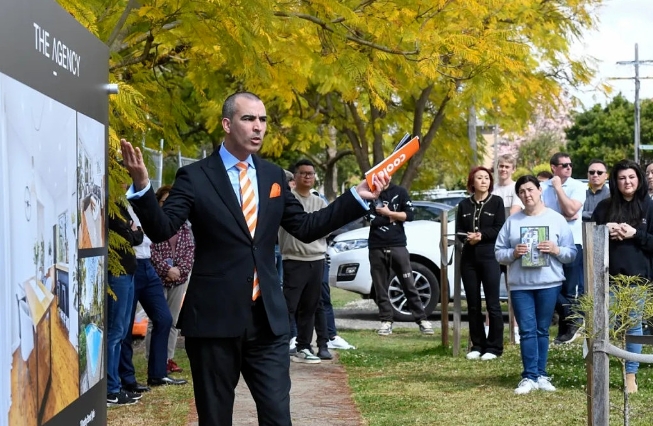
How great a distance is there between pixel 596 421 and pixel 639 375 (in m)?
4.87

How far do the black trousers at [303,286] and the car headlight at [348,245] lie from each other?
494 centimetres

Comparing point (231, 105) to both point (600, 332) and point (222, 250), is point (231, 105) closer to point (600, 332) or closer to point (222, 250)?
point (222, 250)

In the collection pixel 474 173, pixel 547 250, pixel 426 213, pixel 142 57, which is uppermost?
pixel 142 57

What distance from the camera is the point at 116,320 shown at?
29.9 feet

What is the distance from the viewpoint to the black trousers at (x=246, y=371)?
5.62 metres

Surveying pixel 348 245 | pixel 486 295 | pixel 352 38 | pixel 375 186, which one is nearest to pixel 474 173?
pixel 486 295

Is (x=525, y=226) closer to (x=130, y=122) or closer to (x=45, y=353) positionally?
(x=130, y=122)

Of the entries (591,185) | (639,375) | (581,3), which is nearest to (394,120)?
(581,3)

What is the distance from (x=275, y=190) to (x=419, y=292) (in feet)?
35.5

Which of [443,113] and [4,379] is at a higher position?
[443,113]

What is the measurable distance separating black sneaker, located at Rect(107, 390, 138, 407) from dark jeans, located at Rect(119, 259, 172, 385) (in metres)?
0.41

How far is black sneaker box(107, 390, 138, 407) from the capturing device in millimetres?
9250

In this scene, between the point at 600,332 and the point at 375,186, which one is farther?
the point at 600,332

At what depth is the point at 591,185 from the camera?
12.4m
